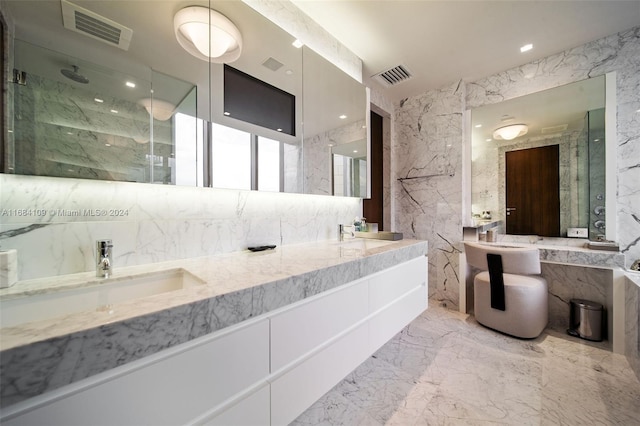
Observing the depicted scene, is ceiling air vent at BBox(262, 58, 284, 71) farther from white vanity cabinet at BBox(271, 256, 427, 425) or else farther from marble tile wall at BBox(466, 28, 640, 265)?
marble tile wall at BBox(466, 28, 640, 265)

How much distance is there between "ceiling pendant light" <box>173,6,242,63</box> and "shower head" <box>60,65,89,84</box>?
0.46 meters

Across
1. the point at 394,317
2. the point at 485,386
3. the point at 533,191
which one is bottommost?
the point at 485,386

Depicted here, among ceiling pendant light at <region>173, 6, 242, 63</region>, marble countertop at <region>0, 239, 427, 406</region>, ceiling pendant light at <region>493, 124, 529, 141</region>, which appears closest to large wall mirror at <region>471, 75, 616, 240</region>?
ceiling pendant light at <region>493, 124, 529, 141</region>

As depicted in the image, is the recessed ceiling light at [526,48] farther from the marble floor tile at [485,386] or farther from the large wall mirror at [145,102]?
the marble floor tile at [485,386]

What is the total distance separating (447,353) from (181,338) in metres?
2.16

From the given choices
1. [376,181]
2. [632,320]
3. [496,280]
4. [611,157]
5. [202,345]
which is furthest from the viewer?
[376,181]

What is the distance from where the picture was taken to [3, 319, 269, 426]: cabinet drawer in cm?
53

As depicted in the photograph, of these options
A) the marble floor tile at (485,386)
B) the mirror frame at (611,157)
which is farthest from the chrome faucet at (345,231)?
the mirror frame at (611,157)

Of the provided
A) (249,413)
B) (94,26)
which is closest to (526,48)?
(94,26)

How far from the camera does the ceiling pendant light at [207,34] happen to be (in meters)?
1.18

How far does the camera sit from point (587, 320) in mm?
2193

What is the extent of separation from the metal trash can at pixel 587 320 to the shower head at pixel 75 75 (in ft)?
12.9

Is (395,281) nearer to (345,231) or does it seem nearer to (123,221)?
(345,231)

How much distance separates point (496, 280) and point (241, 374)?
247 cm
